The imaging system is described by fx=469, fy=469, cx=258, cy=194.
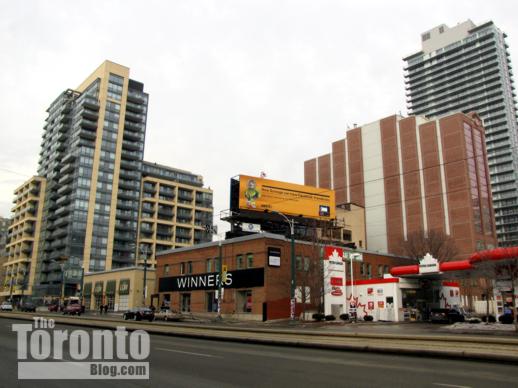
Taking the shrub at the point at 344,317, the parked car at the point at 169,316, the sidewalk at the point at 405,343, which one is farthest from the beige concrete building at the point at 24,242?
the sidewalk at the point at 405,343

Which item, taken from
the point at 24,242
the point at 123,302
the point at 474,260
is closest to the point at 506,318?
the point at 474,260

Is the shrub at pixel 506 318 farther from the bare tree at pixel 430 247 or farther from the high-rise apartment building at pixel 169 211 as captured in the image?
the high-rise apartment building at pixel 169 211

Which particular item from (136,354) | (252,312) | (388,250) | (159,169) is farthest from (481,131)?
(136,354)

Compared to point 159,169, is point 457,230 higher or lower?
lower

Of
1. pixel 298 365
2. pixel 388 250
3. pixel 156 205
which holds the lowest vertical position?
pixel 298 365

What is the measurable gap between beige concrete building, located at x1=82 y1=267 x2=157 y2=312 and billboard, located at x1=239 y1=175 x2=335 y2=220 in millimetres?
21925

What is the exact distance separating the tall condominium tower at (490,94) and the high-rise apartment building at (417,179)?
6967cm

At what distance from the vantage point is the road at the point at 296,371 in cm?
938

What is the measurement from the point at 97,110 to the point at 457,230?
317ft

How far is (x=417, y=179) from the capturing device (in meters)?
102

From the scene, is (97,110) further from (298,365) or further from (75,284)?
(298,365)

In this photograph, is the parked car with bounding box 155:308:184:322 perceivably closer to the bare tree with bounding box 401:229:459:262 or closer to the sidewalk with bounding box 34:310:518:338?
the sidewalk with bounding box 34:310:518:338

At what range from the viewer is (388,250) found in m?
105

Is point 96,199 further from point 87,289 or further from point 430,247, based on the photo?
point 430,247
